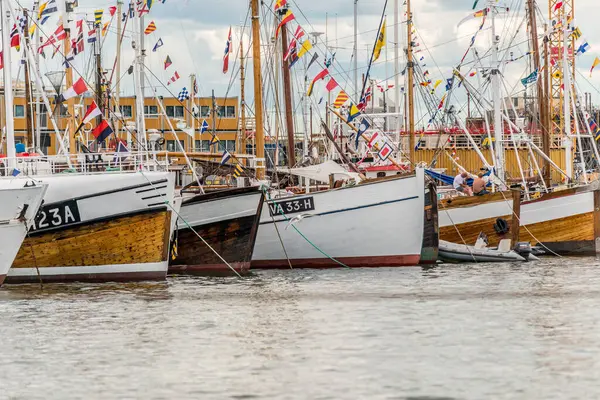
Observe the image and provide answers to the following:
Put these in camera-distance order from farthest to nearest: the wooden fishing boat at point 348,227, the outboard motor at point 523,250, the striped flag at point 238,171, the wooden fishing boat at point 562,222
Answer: the wooden fishing boat at point 562,222 < the outboard motor at point 523,250 < the wooden fishing boat at point 348,227 < the striped flag at point 238,171

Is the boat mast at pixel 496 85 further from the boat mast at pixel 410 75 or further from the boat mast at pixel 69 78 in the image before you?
the boat mast at pixel 69 78

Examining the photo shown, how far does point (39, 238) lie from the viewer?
33906 millimetres

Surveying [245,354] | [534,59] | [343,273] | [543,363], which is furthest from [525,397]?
[534,59]

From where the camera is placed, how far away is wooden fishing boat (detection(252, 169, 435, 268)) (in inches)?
1583

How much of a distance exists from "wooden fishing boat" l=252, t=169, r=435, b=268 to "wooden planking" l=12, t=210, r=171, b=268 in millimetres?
6368

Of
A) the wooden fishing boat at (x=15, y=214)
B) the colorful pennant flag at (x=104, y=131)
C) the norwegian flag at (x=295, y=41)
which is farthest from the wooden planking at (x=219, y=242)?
the wooden fishing boat at (x=15, y=214)

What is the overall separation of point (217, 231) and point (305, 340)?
15.2 m

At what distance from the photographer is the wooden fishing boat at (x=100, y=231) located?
33.7m

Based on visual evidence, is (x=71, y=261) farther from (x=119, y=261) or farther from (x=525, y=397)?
(x=525, y=397)

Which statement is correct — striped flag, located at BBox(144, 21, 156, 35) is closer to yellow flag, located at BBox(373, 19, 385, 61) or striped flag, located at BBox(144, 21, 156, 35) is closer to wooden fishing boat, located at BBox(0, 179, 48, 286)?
yellow flag, located at BBox(373, 19, 385, 61)

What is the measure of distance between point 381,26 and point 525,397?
30919mm

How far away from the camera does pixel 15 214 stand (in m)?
31.1

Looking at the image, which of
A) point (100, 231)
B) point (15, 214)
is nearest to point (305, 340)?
point (15, 214)

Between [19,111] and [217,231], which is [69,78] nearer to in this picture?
[217,231]
